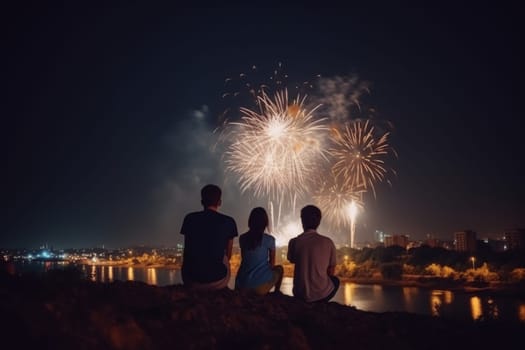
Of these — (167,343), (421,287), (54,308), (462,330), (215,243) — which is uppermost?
(215,243)

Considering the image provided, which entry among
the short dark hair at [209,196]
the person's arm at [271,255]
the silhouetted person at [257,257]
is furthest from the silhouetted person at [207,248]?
the person's arm at [271,255]

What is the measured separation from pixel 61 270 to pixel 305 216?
3299mm

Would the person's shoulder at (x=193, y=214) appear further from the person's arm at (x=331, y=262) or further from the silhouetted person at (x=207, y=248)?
the person's arm at (x=331, y=262)

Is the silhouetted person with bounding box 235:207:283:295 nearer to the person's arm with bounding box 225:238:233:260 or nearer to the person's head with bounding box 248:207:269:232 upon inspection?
the person's head with bounding box 248:207:269:232

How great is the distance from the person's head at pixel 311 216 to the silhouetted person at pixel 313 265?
0.22 feet

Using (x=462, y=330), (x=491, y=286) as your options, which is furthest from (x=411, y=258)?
(x=462, y=330)

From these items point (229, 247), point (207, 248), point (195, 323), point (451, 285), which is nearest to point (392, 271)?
point (451, 285)

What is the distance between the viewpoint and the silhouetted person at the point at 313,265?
6.60m

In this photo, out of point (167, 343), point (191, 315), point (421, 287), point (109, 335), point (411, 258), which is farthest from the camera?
point (411, 258)

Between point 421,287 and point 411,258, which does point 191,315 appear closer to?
point 421,287

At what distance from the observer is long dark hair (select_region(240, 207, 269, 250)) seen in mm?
6867

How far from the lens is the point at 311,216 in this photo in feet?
22.7

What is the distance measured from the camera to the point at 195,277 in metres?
6.14

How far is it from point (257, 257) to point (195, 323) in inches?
98.8
